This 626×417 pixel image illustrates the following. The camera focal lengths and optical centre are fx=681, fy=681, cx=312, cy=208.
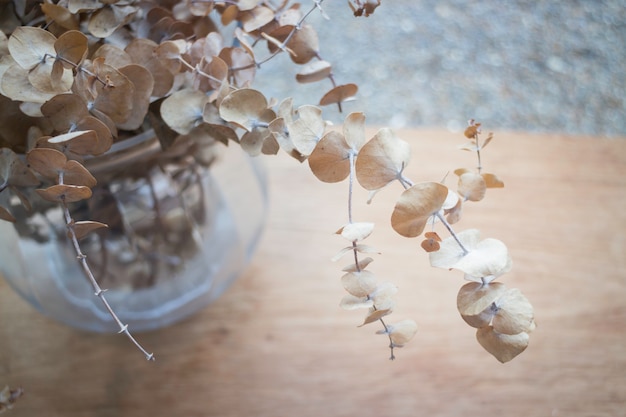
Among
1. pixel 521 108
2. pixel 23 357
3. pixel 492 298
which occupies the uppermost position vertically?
pixel 492 298

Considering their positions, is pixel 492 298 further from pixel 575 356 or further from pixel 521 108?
pixel 521 108

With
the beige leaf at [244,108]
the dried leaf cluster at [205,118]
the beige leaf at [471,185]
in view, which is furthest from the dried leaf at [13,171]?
the beige leaf at [471,185]

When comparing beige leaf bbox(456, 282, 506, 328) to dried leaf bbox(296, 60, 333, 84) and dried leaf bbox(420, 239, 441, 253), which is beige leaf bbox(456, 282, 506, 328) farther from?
dried leaf bbox(296, 60, 333, 84)

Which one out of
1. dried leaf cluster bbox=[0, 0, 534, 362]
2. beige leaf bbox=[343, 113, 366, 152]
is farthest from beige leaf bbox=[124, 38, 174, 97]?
beige leaf bbox=[343, 113, 366, 152]

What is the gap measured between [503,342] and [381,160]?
96mm

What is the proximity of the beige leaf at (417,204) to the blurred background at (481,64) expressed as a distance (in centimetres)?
105

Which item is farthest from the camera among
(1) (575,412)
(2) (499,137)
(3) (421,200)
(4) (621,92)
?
(4) (621,92)

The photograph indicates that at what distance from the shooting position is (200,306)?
0.56 meters

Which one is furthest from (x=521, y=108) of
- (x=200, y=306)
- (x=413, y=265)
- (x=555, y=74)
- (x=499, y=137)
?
(x=200, y=306)

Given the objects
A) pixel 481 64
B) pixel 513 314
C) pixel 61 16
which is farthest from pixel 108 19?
pixel 481 64

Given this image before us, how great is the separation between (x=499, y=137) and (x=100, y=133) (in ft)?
1.46

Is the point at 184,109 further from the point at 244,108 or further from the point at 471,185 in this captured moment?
the point at 471,185

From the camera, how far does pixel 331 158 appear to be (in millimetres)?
315

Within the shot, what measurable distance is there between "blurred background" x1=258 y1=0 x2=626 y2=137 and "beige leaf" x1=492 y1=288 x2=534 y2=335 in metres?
1.06
